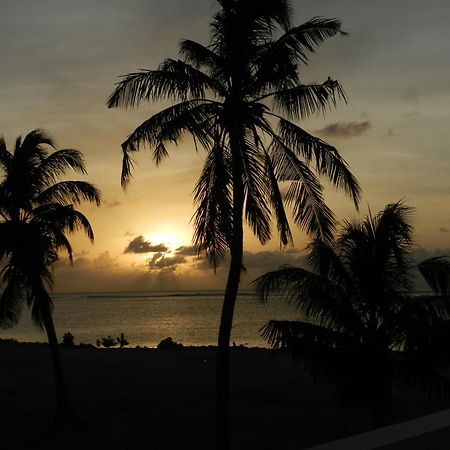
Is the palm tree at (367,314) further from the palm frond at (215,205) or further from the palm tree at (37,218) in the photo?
the palm tree at (37,218)

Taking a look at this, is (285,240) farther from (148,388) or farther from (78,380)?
(78,380)

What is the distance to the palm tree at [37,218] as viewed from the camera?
49.3 feet

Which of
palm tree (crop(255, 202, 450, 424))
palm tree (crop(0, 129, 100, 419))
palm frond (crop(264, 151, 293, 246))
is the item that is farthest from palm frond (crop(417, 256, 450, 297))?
palm tree (crop(0, 129, 100, 419))

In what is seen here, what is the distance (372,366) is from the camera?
11820 millimetres

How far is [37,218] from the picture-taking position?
15344mm

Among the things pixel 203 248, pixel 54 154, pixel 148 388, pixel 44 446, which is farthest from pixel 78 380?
pixel 203 248

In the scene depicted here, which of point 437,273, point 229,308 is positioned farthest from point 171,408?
point 437,273

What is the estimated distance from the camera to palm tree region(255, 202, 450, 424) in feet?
38.2

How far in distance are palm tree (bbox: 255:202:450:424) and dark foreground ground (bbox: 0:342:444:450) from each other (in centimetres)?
103

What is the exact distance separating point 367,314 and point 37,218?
8.05 meters

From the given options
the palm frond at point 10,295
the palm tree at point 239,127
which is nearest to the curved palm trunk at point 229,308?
the palm tree at point 239,127

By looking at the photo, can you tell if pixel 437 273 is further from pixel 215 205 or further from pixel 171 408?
pixel 171 408

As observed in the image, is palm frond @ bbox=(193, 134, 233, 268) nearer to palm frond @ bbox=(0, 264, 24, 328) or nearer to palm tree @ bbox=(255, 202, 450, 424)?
palm tree @ bbox=(255, 202, 450, 424)

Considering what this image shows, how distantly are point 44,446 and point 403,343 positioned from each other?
817 cm
